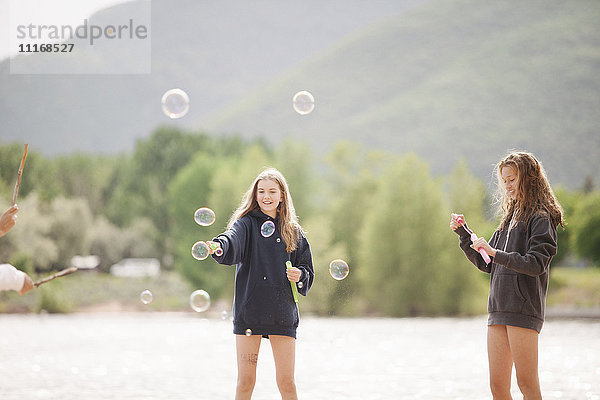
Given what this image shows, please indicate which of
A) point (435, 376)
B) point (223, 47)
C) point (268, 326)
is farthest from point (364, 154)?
point (223, 47)

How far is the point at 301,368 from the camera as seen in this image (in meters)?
12.9

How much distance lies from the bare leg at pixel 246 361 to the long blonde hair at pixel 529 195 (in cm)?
183

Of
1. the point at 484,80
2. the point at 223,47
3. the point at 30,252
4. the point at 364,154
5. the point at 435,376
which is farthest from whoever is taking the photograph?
the point at 223,47

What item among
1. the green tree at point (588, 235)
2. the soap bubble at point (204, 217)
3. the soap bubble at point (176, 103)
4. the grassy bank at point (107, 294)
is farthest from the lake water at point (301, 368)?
the grassy bank at point (107, 294)

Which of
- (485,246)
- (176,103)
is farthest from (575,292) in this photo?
(485,246)

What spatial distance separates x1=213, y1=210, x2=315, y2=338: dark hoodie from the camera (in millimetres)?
5375

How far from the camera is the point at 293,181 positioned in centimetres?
4197

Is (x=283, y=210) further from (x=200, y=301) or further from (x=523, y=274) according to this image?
(x=200, y=301)

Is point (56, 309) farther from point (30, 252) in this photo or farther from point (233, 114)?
point (233, 114)

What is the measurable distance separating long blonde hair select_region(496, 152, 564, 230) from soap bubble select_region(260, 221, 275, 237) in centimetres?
154

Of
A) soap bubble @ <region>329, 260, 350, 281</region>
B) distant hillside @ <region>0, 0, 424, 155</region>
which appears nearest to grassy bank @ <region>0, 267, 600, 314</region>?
soap bubble @ <region>329, 260, 350, 281</region>

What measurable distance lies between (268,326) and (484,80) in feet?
367

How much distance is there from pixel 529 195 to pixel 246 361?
2.14 metres

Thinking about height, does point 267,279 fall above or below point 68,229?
below
